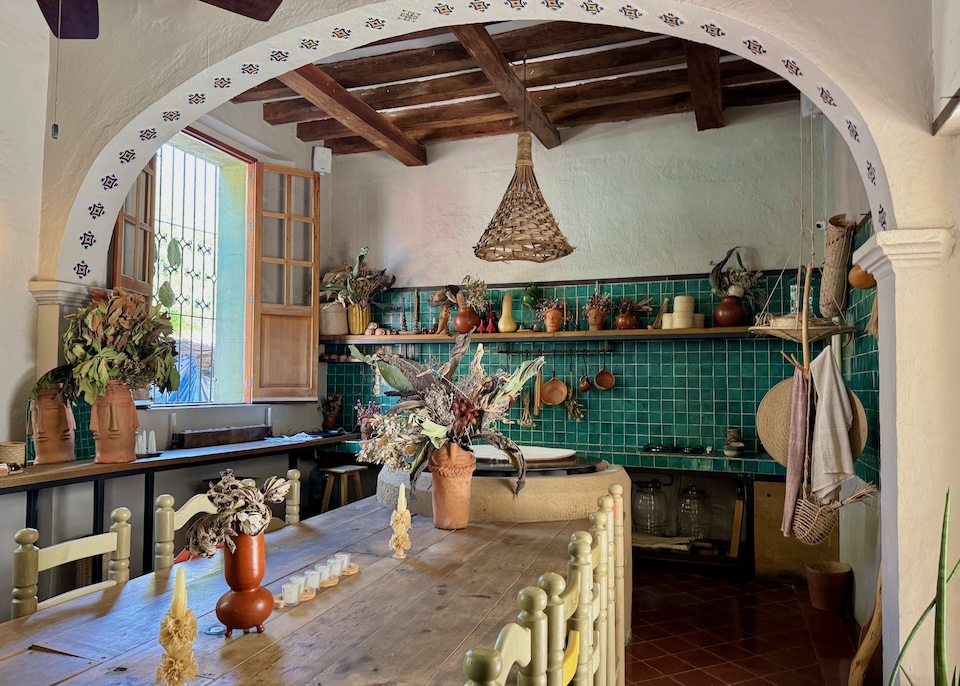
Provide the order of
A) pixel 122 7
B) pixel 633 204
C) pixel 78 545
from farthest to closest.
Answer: pixel 633 204
pixel 122 7
pixel 78 545

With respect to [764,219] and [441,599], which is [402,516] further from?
[764,219]

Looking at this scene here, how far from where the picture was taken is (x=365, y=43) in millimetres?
3227

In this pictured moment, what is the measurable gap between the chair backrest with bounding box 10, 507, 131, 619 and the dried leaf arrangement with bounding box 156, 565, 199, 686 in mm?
701

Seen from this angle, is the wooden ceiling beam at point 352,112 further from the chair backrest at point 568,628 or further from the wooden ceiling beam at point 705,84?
the chair backrest at point 568,628

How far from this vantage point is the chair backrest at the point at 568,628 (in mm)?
1023

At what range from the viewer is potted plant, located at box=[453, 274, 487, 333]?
5883 millimetres

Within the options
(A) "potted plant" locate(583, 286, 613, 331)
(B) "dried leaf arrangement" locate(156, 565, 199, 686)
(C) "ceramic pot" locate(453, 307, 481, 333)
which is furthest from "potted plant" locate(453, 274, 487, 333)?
(B) "dried leaf arrangement" locate(156, 565, 199, 686)

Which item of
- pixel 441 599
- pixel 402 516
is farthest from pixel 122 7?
pixel 441 599

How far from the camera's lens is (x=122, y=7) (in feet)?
11.6

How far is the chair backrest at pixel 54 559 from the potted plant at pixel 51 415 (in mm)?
1855

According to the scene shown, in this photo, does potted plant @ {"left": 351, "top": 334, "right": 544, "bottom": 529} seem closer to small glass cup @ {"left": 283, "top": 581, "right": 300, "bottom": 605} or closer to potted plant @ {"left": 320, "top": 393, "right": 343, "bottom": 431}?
small glass cup @ {"left": 283, "top": 581, "right": 300, "bottom": 605}

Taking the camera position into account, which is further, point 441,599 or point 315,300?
point 315,300

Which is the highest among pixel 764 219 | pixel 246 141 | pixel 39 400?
pixel 246 141

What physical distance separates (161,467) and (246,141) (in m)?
2.91
